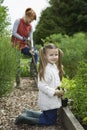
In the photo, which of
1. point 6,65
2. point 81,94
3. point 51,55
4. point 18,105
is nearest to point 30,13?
point 6,65

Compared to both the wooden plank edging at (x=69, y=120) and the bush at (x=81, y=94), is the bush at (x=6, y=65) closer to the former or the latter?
the wooden plank edging at (x=69, y=120)

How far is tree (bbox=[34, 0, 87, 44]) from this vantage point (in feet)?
82.5

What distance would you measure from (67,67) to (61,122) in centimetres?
424

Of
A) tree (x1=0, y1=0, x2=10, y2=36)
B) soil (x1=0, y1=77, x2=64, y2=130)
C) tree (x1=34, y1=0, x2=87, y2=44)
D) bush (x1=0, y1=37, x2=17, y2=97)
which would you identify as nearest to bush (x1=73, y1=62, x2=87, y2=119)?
soil (x1=0, y1=77, x2=64, y2=130)

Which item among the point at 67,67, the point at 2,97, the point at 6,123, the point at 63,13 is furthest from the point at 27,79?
the point at 63,13

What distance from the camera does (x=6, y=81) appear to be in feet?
29.6

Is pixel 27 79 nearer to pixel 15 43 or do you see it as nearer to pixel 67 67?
pixel 67 67

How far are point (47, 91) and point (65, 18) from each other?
18.9 m

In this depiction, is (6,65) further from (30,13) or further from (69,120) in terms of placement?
(69,120)

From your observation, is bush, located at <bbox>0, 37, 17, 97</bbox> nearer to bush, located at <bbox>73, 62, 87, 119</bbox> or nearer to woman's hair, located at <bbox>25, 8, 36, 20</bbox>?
woman's hair, located at <bbox>25, 8, 36, 20</bbox>

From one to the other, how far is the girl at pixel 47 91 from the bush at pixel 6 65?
144 centimetres

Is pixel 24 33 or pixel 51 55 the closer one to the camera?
pixel 51 55

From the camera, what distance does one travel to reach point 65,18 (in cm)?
2575

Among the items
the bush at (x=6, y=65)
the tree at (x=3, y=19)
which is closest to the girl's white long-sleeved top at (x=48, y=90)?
the bush at (x=6, y=65)
